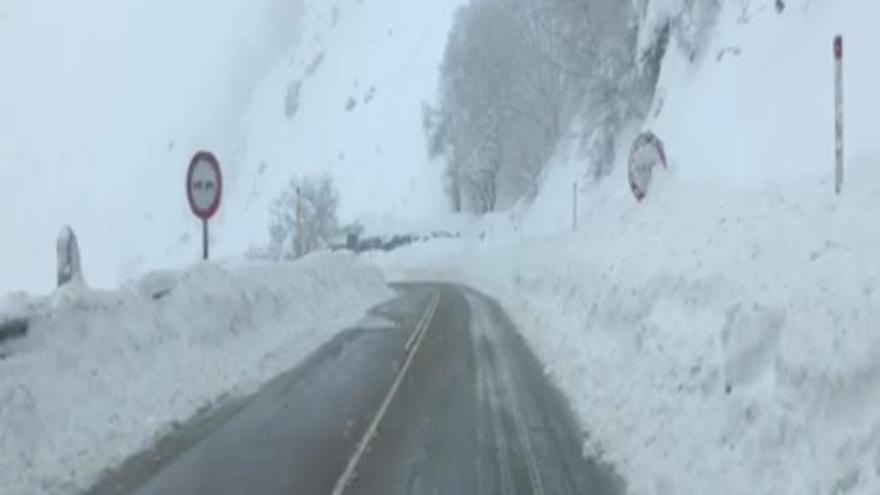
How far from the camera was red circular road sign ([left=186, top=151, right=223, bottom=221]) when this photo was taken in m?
15.7

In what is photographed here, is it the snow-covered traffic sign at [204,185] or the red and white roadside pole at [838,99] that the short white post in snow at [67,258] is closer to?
the snow-covered traffic sign at [204,185]

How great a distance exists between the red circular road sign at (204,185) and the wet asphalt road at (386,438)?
254cm

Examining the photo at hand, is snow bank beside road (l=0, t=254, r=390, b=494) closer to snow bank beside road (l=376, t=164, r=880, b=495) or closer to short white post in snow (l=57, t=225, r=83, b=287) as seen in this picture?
short white post in snow (l=57, t=225, r=83, b=287)

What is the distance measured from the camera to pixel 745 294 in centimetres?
1008

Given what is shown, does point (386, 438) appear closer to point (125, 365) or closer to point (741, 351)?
point (125, 365)

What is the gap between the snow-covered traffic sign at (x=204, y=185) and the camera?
51.5 feet

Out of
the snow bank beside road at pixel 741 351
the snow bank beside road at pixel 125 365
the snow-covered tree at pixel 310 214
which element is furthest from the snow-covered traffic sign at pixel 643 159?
the snow-covered tree at pixel 310 214

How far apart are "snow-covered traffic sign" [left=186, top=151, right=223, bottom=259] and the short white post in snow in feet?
5.27

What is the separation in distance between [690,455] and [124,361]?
7.15 m

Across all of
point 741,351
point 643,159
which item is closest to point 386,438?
point 741,351

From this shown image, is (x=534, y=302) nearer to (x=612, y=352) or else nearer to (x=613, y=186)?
(x=612, y=352)

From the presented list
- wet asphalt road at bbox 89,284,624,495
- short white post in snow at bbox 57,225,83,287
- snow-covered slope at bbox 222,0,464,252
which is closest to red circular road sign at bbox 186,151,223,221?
short white post in snow at bbox 57,225,83,287

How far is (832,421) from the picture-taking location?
7.04 metres

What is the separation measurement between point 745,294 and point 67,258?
8.76 meters
